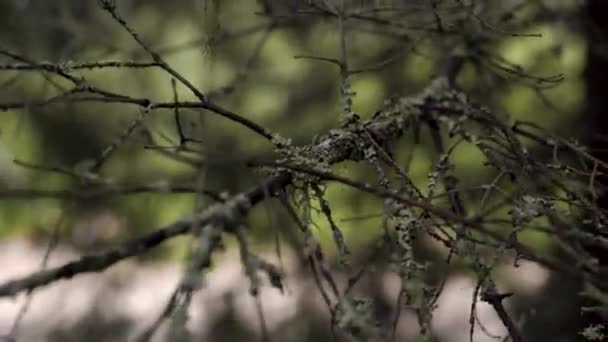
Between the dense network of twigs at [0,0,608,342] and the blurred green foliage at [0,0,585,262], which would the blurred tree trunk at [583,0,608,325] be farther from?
the dense network of twigs at [0,0,608,342]

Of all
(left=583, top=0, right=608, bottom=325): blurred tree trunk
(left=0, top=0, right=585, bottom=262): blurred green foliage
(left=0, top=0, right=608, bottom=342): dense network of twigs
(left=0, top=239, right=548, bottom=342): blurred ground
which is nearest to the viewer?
(left=0, top=0, right=608, bottom=342): dense network of twigs

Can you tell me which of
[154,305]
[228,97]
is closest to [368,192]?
[228,97]

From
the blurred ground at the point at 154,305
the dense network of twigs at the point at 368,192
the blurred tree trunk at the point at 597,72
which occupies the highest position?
the blurred ground at the point at 154,305

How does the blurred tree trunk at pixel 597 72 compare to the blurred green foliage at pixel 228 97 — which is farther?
the blurred green foliage at pixel 228 97

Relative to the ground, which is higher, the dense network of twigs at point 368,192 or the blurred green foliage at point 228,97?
the blurred green foliage at point 228,97

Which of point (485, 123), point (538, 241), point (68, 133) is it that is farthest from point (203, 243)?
point (68, 133)

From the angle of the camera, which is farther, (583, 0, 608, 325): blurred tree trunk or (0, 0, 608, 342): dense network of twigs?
(583, 0, 608, 325): blurred tree trunk

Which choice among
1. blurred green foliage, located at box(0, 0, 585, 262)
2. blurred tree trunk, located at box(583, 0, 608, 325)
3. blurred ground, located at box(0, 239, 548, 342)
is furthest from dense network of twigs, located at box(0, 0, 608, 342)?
blurred ground, located at box(0, 239, 548, 342)

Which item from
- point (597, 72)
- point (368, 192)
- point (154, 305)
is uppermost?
point (154, 305)

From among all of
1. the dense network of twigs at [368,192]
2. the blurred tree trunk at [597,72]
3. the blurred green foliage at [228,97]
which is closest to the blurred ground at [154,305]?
the blurred green foliage at [228,97]

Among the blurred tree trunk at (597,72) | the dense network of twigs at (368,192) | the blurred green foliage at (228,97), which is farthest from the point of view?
the blurred green foliage at (228,97)

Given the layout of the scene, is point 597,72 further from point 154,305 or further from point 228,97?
point 154,305

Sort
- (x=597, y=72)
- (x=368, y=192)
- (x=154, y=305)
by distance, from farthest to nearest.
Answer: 1. (x=154, y=305)
2. (x=597, y=72)
3. (x=368, y=192)

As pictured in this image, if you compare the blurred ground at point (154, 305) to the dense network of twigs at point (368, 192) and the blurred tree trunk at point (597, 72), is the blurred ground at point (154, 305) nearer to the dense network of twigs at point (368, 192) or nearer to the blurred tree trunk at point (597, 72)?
the blurred tree trunk at point (597, 72)
